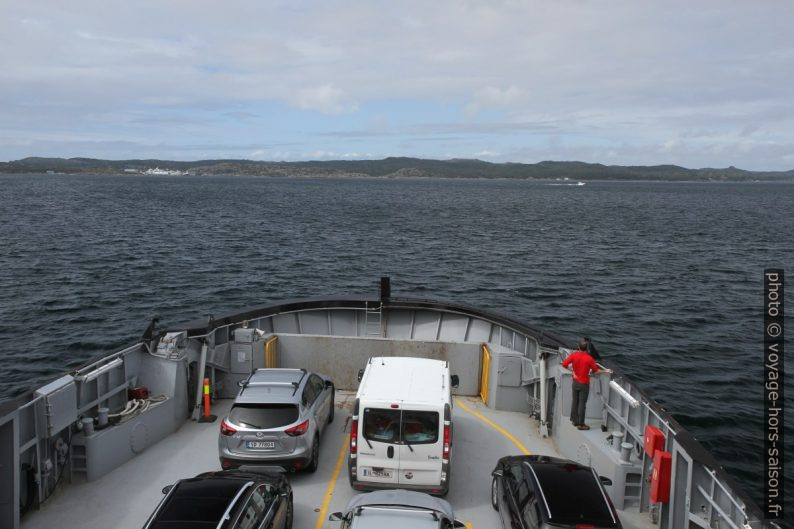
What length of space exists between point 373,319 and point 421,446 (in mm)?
7962

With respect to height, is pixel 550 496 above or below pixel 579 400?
below

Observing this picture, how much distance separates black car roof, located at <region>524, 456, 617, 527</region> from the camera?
7357 mm

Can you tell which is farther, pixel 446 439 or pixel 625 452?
pixel 625 452

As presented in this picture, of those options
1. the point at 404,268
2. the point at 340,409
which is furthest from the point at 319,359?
the point at 404,268

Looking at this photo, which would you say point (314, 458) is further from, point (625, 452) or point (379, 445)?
point (625, 452)

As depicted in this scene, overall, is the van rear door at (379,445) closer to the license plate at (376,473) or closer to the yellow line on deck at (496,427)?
the license plate at (376,473)

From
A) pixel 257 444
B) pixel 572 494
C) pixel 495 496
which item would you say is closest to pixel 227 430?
pixel 257 444

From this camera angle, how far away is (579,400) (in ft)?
36.0

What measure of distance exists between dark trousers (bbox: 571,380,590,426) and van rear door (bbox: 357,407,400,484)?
3519mm

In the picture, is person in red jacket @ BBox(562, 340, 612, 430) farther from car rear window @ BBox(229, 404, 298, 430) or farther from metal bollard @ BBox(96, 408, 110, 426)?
metal bollard @ BBox(96, 408, 110, 426)

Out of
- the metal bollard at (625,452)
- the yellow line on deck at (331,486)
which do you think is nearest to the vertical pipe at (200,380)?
the yellow line on deck at (331,486)

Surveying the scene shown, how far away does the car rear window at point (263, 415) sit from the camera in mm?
9750

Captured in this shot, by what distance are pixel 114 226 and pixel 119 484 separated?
70.0m

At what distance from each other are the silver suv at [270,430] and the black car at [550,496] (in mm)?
3062
